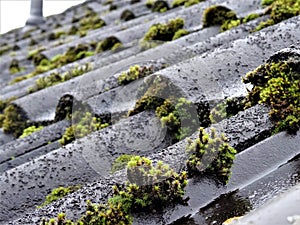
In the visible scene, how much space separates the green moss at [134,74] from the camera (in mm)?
3609

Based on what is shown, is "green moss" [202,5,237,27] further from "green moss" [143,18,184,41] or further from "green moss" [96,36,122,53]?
"green moss" [96,36,122,53]

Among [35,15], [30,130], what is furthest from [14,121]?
[35,15]

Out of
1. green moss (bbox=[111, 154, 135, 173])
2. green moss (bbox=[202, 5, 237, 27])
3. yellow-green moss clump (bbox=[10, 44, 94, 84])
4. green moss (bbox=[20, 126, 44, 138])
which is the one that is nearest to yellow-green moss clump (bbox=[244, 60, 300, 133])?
green moss (bbox=[111, 154, 135, 173])

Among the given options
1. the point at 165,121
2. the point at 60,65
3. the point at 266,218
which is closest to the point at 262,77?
the point at 165,121

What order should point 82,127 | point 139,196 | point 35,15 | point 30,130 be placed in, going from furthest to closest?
point 35,15 < point 30,130 < point 82,127 < point 139,196

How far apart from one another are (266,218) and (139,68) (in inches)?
89.4

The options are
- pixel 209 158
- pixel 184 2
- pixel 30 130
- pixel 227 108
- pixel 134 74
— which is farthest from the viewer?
pixel 184 2

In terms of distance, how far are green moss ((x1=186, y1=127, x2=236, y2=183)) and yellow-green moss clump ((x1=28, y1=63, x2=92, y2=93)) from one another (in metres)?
2.69

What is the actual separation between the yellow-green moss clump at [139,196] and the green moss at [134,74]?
1.52 metres

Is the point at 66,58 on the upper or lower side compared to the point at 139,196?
lower

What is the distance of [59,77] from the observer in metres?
5.00

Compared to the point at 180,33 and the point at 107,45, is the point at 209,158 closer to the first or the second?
the point at 180,33

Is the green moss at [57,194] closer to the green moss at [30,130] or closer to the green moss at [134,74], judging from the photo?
the green moss at [134,74]

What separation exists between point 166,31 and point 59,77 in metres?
1.12
